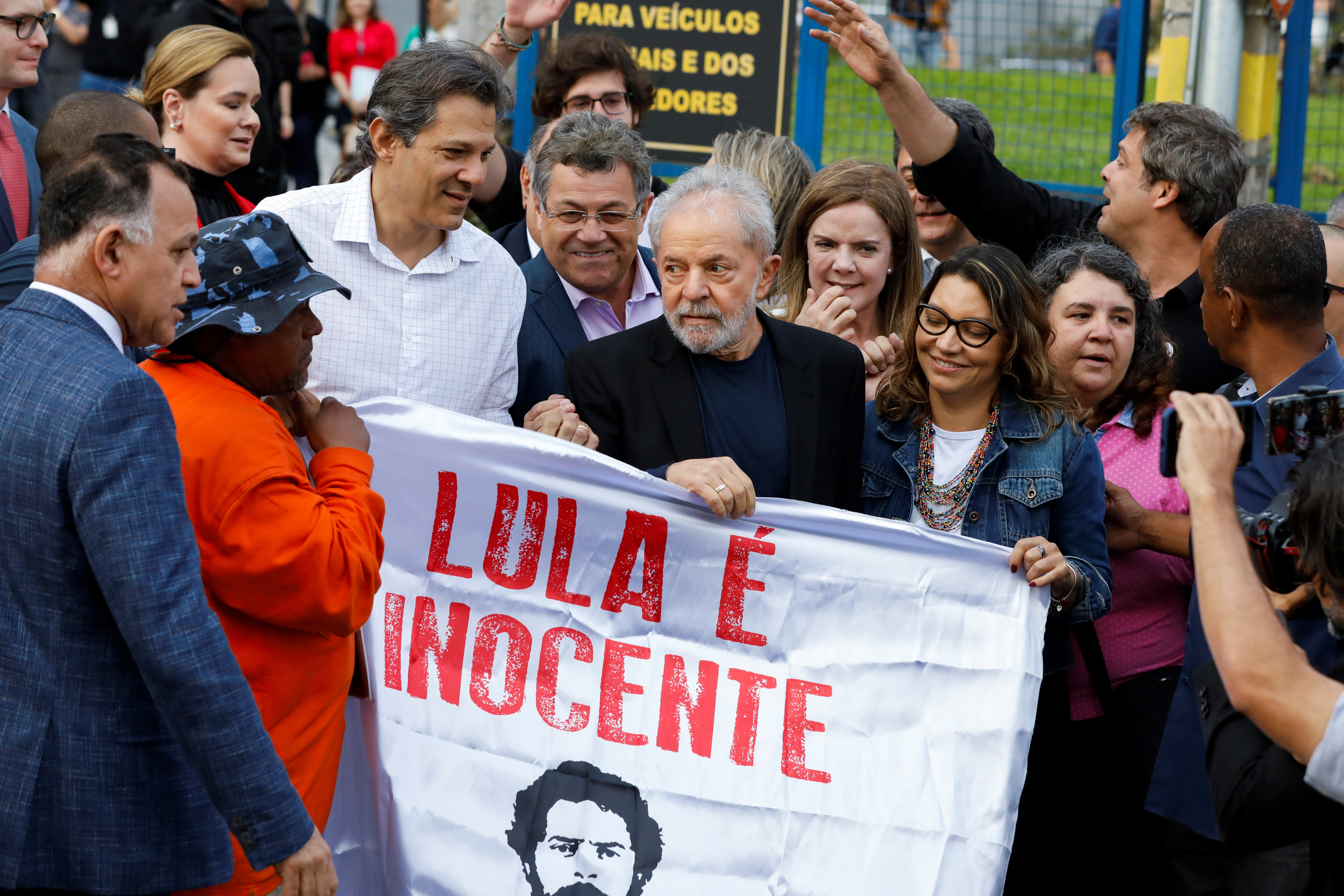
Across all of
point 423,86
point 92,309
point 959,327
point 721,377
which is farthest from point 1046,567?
point 92,309

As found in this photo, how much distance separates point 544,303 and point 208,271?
1.58m

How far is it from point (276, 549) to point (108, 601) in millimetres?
375

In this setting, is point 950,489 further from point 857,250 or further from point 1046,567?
point 857,250

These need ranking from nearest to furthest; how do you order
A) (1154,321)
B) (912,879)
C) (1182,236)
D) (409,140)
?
(912,879) → (409,140) → (1154,321) → (1182,236)

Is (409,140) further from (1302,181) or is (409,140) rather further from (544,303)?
(1302,181)

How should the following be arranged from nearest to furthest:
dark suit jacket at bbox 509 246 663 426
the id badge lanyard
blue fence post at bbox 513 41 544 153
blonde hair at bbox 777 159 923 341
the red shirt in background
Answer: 1. dark suit jacket at bbox 509 246 663 426
2. blonde hair at bbox 777 159 923 341
3. blue fence post at bbox 513 41 544 153
4. the id badge lanyard
5. the red shirt in background

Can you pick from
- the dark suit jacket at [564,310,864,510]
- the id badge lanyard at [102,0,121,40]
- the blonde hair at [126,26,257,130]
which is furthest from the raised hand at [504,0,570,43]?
the id badge lanyard at [102,0,121,40]

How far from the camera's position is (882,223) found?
4355 millimetres

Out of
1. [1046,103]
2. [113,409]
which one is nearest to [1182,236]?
[1046,103]

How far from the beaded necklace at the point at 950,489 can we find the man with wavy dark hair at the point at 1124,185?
122 cm

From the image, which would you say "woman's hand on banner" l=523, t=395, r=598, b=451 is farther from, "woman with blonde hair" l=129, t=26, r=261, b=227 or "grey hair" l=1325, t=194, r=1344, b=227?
"grey hair" l=1325, t=194, r=1344, b=227

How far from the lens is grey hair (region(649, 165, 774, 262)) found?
3.54 m

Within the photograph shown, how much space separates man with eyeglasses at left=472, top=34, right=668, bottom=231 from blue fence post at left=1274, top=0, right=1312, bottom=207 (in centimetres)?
422

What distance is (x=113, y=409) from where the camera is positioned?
2166mm
